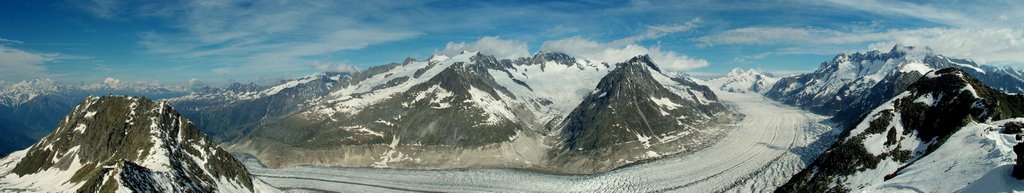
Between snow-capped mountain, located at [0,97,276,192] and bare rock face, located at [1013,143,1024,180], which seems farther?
snow-capped mountain, located at [0,97,276,192]

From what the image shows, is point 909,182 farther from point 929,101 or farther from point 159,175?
point 159,175

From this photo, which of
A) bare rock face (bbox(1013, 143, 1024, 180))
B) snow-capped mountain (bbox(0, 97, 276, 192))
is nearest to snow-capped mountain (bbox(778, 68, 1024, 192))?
bare rock face (bbox(1013, 143, 1024, 180))

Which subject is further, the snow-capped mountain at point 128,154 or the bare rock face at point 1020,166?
the snow-capped mountain at point 128,154

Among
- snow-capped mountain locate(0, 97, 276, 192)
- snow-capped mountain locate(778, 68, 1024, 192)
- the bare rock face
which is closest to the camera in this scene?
the bare rock face

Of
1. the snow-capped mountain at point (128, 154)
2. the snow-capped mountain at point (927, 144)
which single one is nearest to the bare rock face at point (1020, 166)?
the snow-capped mountain at point (927, 144)

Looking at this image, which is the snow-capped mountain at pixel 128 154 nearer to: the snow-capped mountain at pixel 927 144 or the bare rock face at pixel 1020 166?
the snow-capped mountain at pixel 927 144

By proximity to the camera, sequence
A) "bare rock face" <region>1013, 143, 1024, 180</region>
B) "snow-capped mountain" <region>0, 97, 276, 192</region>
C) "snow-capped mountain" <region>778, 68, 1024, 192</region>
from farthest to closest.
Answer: "snow-capped mountain" <region>0, 97, 276, 192</region>
"snow-capped mountain" <region>778, 68, 1024, 192</region>
"bare rock face" <region>1013, 143, 1024, 180</region>

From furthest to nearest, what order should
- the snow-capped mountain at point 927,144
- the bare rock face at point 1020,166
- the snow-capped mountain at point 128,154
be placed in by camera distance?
the snow-capped mountain at point 128,154
the snow-capped mountain at point 927,144
the bare rock face at point 1020,166

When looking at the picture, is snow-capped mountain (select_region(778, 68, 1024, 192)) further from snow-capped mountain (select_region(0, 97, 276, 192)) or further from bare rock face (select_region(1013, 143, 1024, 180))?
snow-capped mountain (select_region(0, 97, 276, 192))
